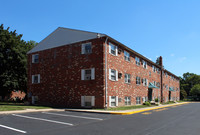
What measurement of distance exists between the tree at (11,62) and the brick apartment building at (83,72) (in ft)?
17.4

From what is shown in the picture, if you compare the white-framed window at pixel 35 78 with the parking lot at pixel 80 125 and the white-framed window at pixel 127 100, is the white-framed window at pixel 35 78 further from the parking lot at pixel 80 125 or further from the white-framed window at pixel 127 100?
the parking lot at pixel 80 125

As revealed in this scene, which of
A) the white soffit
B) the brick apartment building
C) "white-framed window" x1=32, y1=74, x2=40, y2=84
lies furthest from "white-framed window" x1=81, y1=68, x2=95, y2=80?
"white-framed window" x1=32, y1=74, x2=40, y2=84

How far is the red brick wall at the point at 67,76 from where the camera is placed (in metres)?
18.8

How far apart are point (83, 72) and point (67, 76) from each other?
235cm

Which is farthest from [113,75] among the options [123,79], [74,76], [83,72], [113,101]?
[74,76]

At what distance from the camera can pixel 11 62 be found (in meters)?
30.3

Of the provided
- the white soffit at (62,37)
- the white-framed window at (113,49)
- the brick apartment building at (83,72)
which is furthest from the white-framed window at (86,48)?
the white-framed window at (113,49)

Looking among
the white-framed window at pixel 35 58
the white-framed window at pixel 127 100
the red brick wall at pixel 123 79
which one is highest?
the white-framed window at pixel 35 58

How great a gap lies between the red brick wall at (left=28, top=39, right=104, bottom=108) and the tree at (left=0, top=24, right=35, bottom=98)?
5.87 meters

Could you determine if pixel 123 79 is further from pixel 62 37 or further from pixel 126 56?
pixel 62 37

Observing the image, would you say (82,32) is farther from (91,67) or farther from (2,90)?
(2,90)

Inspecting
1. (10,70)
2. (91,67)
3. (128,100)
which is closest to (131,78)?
(128,100)

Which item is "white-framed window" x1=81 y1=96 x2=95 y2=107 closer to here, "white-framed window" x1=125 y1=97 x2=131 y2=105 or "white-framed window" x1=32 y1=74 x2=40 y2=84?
"white-framed window" x1=125 y1=97 x2=131 y2=105

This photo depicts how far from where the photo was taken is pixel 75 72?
806 inches
